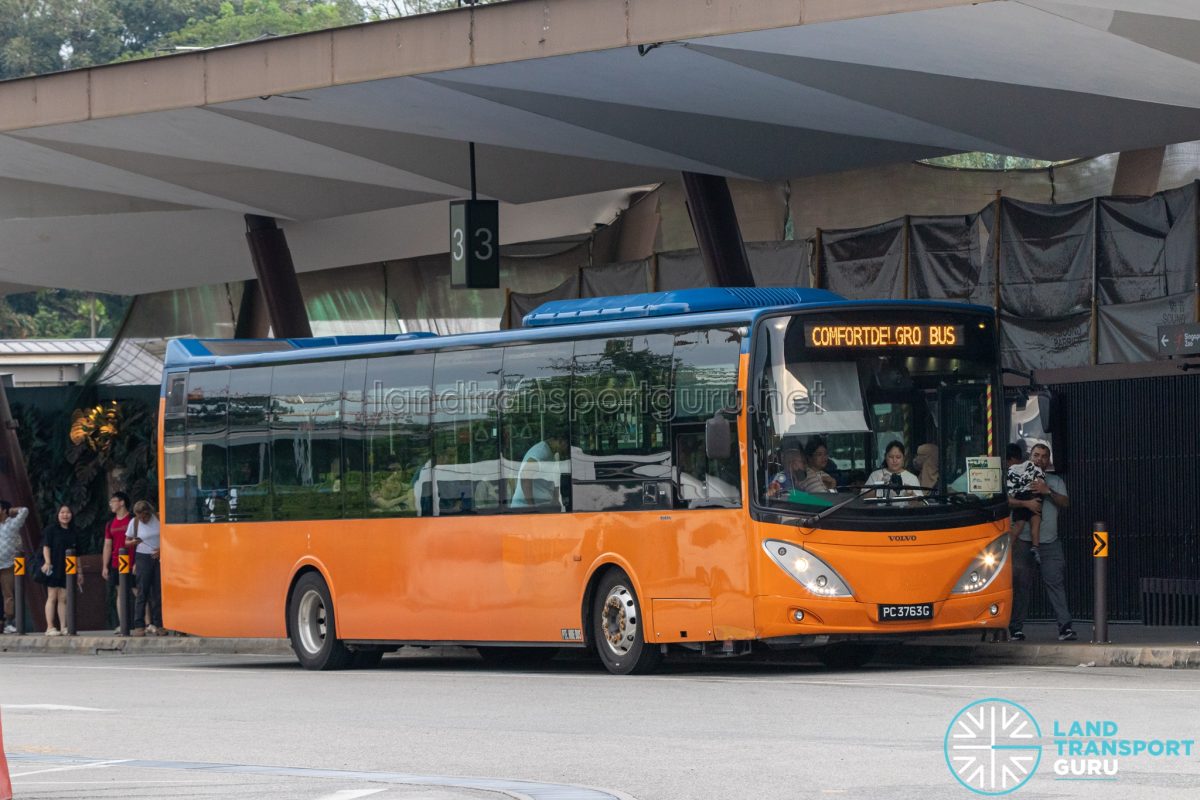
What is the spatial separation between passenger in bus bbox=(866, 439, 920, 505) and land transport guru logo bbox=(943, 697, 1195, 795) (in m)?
4.15

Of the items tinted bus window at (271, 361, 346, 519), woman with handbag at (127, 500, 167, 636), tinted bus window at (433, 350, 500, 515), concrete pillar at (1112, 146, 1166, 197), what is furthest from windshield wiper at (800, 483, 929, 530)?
woman with handbag at (127, 500, 167, 636)

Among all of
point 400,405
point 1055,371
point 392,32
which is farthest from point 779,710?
point 1055,371

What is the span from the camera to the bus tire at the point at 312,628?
20.6 m

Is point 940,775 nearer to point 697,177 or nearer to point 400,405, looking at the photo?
point 400,405

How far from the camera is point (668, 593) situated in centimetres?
1683

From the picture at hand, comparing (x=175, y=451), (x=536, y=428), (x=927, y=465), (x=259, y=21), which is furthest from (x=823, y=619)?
(x=259, y=21)

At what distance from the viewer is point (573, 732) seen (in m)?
12.3

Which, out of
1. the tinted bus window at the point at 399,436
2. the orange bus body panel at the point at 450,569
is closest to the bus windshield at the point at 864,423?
the orange bus body panel at the point at 450,569

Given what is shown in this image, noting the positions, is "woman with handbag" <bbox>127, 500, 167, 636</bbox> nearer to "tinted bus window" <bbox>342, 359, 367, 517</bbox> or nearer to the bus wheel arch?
"tinted bus window" <bbox>342, 359, 367, 517</bbox>

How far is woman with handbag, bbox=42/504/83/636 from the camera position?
29.0m

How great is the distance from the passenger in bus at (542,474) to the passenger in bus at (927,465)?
3.09 metres

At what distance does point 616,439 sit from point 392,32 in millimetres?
5097
